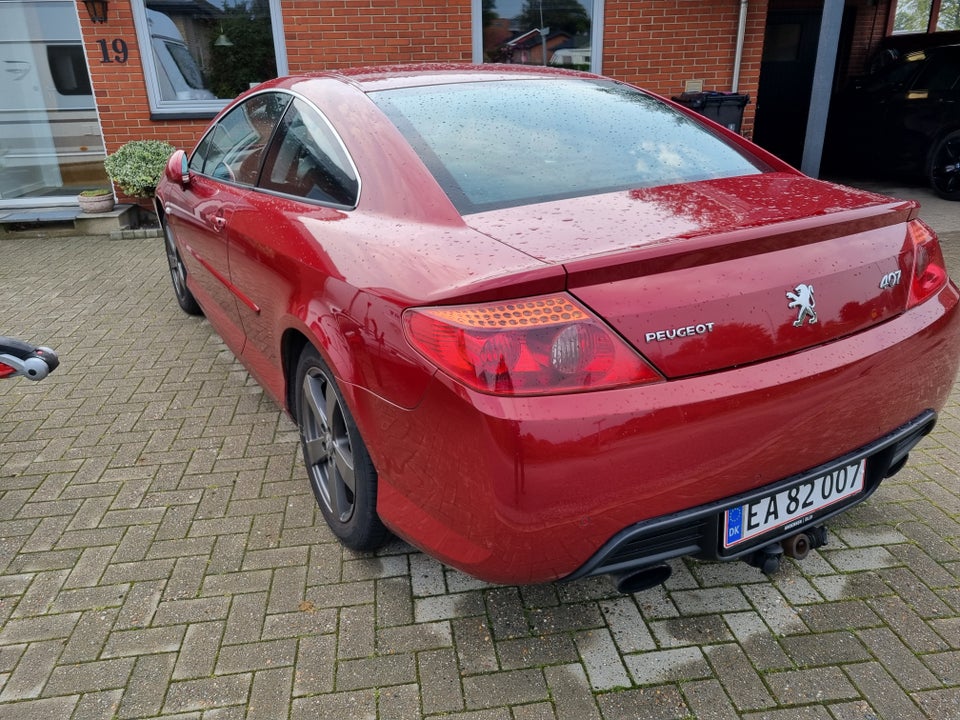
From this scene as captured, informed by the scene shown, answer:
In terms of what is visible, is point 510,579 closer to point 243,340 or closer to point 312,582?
point 312,582

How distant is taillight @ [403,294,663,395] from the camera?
164 cm

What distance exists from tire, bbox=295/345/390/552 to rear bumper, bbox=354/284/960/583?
10.4 inches

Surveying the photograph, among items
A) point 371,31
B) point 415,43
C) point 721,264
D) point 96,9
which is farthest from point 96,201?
point 721,264

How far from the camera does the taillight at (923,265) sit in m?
2.15

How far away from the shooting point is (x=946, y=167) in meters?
8.57

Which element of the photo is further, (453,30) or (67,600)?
(453,30)

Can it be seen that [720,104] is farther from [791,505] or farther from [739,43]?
[791,505]

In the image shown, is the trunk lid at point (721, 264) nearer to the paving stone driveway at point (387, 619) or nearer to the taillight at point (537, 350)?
the taillight at point (537, 350)

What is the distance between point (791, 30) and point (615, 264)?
11.2m

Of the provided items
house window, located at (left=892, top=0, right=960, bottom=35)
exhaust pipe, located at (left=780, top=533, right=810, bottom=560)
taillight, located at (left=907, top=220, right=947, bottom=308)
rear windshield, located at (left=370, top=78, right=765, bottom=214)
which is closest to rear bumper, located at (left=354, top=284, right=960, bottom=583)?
taillight, located at (left=907, top=220, right=947, bottom=308)

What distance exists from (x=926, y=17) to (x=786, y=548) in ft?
42.8

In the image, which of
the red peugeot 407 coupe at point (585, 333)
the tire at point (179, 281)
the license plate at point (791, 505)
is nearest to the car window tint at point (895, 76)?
the red peugeot 407 coupe at point (585, 333)

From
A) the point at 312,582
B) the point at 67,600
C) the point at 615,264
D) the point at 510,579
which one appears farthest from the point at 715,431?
the point at 67,600

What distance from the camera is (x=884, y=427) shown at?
207 cm
